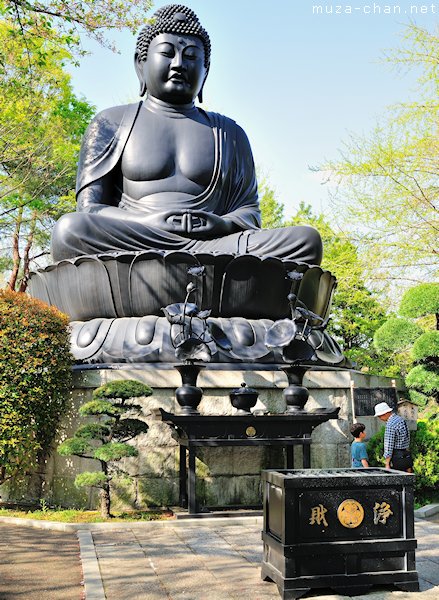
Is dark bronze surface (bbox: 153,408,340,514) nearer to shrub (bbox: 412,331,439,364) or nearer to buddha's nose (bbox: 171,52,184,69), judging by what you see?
shrub (bbox: 412,331,439,364)

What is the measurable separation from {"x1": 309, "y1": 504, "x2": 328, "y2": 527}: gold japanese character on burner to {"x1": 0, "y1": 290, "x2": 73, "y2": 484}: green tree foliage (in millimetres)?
3350

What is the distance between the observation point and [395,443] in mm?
6352

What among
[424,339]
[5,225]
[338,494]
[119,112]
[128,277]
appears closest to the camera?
[338,494]

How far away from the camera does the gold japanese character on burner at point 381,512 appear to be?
3852 millimetres

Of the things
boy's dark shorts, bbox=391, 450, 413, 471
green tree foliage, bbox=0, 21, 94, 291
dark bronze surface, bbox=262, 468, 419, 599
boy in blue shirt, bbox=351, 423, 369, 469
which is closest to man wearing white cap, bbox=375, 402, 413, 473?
boy's dark shorts, bbox=391, 450, 413, 471

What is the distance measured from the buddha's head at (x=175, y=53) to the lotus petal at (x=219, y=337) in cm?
453

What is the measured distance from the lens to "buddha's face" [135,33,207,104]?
10266 millimetres

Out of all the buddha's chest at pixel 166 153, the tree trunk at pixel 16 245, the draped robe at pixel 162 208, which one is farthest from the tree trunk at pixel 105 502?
the tree trunk at pixel 16 245

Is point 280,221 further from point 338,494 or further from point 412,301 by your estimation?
point 338,494

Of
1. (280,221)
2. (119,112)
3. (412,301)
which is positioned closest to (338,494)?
(119,112)

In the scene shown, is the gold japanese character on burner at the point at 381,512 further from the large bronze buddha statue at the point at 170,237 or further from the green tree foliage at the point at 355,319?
the green tree foliage at the point at 355,319

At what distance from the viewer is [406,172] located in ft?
43.5

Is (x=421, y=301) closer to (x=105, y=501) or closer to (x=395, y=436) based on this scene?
(x=395, y=436)

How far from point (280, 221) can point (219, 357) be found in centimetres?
1861
